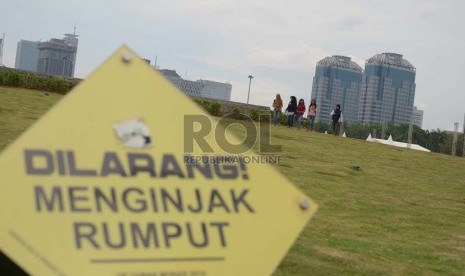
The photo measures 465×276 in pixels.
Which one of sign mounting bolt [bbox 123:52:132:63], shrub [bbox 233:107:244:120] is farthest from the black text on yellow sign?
shrub [bbox 233:107:244:120]

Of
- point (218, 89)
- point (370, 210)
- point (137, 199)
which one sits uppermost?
point (218, 89)

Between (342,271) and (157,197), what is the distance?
2.79 metres

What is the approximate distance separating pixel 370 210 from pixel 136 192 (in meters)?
7.32

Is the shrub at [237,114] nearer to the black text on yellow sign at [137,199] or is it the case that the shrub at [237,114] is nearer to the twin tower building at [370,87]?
the black text on yellow sign at [137,199]

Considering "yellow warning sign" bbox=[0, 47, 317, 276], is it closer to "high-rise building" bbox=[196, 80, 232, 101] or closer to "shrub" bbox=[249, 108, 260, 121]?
"shrub" bbox=[249, 108, 260, 121]

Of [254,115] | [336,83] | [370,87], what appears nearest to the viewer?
[254,115]

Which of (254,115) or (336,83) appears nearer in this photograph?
(254,115)

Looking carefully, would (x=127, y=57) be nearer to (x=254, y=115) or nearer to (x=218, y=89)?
(x=254, y=115)

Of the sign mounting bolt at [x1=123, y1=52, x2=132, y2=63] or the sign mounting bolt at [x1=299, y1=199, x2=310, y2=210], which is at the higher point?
the sign mounting bolt at [x1=123, y1=52, x2=132, y2=63]

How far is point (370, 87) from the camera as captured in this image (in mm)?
169000

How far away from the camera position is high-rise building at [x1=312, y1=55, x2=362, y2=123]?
183 meters

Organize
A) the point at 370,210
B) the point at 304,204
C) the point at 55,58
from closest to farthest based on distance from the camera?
the point at 304,204, the point at 370,210, the point at 55,58

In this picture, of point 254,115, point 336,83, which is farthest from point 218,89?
point 254,115

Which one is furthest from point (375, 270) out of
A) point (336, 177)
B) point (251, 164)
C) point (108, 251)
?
point (336, 177)
